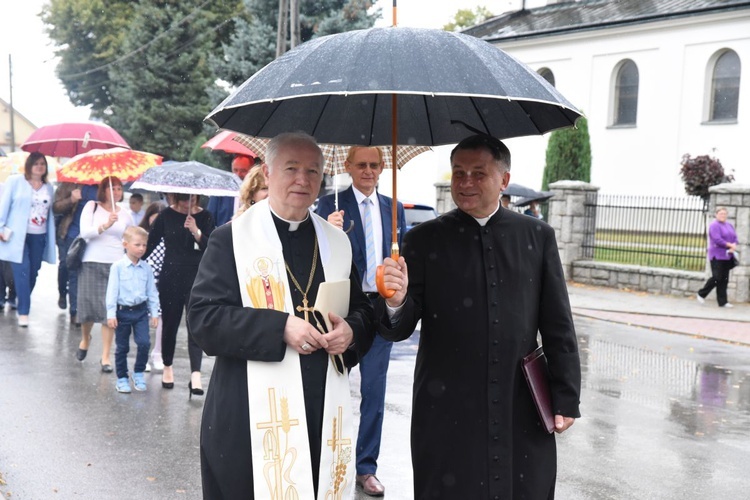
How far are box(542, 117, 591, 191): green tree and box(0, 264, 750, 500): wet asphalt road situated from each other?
57.4 ft

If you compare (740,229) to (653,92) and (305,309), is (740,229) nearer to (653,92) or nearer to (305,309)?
(653,92)

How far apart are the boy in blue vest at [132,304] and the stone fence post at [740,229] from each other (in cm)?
1230

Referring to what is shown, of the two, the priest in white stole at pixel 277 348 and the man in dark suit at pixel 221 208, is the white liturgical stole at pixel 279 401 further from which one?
the man in dark suit at pixel 221 208

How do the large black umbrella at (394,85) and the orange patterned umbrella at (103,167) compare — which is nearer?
the large black umbrella at (394,85)

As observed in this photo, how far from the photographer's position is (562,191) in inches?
825

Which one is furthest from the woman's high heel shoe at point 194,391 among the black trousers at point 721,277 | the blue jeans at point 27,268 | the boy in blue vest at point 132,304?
the black trousers at point 721,277

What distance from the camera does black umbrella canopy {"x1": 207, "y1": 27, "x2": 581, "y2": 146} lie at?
323cm

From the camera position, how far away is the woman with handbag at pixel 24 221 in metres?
11.6

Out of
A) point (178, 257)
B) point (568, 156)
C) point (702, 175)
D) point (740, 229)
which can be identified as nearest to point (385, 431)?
point (178, 257)

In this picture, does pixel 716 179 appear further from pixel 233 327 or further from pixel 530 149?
pixel 233 327

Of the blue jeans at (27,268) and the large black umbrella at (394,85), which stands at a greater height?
the large black umbrella at (394,85)

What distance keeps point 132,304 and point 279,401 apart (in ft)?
17.7

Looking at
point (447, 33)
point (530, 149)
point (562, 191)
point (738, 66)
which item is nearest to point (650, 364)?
point (447, 33)

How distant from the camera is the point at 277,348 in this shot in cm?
346
